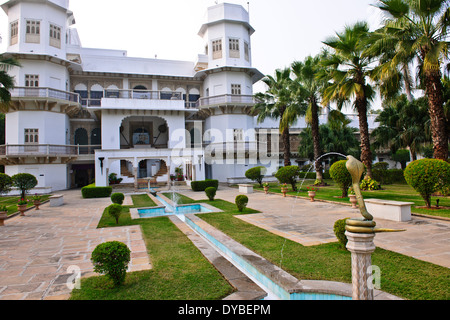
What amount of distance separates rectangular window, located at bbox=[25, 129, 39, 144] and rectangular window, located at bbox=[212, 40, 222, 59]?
18.2 m

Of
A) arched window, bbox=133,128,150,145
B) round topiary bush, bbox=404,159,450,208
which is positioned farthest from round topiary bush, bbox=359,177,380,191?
arched window, bbox=133,128,150,145

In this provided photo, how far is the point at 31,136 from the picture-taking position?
23.3m

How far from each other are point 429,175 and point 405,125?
15379 millimetres

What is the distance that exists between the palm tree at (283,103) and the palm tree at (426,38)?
8.70 m

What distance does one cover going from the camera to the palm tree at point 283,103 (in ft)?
67.8

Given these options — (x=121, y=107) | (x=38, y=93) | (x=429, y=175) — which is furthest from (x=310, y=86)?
(x=38, y=93)

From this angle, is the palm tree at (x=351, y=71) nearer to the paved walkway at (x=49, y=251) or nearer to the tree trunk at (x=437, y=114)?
the tree trunk at (x=437, y=114)

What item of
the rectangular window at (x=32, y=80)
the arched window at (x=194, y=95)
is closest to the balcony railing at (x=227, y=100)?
the arched window at (x=194, y=95)

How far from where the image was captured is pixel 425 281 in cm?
405

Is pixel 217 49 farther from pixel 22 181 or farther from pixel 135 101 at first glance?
pixel 22 181

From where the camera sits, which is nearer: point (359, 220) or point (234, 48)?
point (359, 220)

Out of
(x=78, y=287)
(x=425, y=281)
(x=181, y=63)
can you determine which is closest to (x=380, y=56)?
(x=425, y=281)
